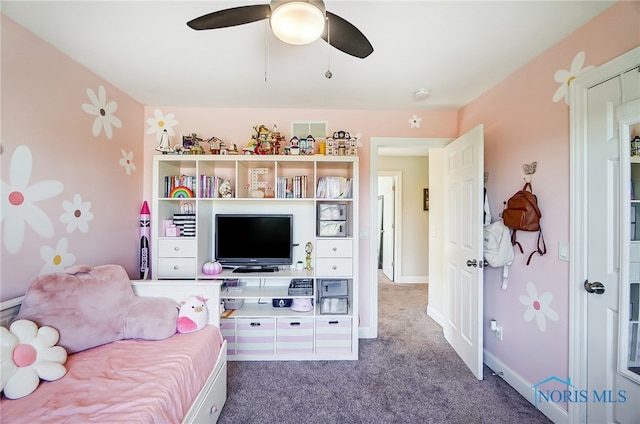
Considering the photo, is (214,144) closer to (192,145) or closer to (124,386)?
(192,145)

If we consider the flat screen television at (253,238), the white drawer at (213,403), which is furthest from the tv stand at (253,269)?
the white drawer at (213,403)

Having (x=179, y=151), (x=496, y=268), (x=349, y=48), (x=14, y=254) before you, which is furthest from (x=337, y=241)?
(x=14, y=254)

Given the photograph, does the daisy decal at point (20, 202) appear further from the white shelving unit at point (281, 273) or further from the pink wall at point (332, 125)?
the pink wall at point (332, 125)

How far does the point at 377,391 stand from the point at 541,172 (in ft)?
6.41

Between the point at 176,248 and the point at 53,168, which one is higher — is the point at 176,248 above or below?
below

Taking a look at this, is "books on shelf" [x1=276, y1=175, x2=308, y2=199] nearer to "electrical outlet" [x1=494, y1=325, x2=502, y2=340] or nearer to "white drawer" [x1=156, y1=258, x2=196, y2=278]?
"white drawer" [x1=156, y1=258, x2=196, y2=278]

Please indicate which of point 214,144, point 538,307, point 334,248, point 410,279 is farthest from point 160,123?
point 410,279

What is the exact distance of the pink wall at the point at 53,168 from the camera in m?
1.50

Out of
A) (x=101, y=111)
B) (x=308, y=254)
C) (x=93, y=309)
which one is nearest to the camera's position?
(x=93, y=309)

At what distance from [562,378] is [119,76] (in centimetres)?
381

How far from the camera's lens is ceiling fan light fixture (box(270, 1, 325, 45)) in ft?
3.17

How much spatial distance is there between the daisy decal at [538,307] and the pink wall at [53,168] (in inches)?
129

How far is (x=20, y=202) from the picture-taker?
154 centimetres

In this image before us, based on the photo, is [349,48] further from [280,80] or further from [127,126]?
[127,126]
